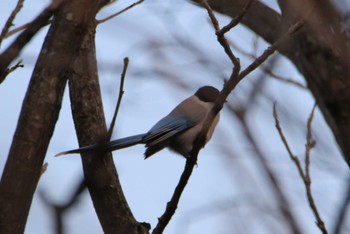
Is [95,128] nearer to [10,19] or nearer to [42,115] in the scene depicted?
[10,19]

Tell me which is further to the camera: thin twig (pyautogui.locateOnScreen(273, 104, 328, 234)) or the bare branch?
thin twig (pyautogui.locateOnScreen(273, 104, 328, 234))

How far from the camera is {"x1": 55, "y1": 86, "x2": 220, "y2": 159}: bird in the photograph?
4.03m

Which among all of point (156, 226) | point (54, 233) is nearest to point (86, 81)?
point (156, 226)

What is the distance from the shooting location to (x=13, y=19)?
7.47 ft

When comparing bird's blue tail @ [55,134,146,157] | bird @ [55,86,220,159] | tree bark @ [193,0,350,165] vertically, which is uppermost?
bird @ [55,86,220,159]

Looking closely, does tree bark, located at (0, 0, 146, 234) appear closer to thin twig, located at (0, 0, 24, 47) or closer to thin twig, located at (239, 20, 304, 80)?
thin twig, located at (0, 0, 24, 47)

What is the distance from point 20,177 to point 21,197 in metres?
0.10

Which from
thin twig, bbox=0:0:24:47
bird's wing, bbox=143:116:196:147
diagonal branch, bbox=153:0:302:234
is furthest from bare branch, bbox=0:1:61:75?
bird's wing, bbox=143:116:196:147

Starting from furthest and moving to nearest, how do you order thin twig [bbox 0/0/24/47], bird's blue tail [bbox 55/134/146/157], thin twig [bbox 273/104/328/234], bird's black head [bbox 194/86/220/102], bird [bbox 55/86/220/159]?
bird's black head [bbox 194/86/220/102] < bird [bbox 55/86/220/159] < bird's blue tail [bbox 55/134/146/157] < thin twig [bbox 273/104/328/234] < thin twig [bbox 0/0/24/47]

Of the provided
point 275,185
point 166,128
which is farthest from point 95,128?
point 275,185

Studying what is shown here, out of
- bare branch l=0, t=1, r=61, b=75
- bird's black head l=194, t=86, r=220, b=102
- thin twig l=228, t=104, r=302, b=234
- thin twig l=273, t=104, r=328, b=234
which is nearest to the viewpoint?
bare branch l=0, t=1, r=61, b=75

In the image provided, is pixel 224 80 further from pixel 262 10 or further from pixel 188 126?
pixel 262 10

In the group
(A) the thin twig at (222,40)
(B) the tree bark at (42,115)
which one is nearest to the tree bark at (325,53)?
(A) the thin twig at (222,40)

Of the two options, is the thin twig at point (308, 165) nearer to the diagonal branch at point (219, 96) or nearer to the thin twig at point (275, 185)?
the diagonal branch at point (219, 96)
